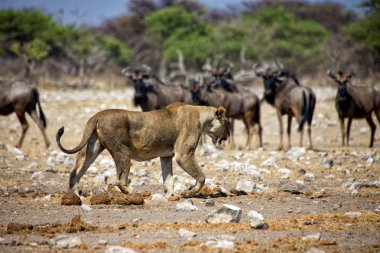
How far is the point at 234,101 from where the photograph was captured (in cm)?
2147

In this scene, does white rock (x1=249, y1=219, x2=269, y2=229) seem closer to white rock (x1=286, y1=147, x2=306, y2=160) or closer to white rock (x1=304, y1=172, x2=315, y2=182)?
white rock (x1=304, y1=172, x2=315, y2=182)

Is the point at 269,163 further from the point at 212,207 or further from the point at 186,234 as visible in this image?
the point at 186,234

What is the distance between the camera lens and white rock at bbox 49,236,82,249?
725 centimetres

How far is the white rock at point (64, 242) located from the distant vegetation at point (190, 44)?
3286 cm

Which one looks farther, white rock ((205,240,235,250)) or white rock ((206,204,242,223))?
white rock ((206,204,242,223))

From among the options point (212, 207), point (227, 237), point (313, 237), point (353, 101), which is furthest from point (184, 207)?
point (353, 101)

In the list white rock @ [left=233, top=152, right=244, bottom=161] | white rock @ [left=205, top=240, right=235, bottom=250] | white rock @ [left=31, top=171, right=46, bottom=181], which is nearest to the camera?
white rock @ [left=205, top=240, right=235, bottom=250]

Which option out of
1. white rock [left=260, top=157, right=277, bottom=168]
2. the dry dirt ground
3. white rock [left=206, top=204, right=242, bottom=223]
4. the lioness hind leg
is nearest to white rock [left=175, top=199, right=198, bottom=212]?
the dry dirt ground

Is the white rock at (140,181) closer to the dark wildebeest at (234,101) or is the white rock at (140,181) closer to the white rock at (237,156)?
the white rock at (237,156)

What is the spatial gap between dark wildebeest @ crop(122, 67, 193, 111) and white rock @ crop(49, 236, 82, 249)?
13685 millimetres

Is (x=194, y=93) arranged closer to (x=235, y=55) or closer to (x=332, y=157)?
(x=332, y=157)

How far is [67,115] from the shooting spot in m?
29.0

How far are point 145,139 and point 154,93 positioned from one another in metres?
11.1

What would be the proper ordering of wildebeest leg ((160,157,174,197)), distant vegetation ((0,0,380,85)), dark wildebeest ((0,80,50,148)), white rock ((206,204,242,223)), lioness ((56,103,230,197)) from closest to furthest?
white rock ((206,204,242,223)), lioness ((56,103,230,197)), wildebeest leg ((160,157,174,197)), dark wildebeest ((0,80,50,148)), distant vegetation ((0,0,380,85))
